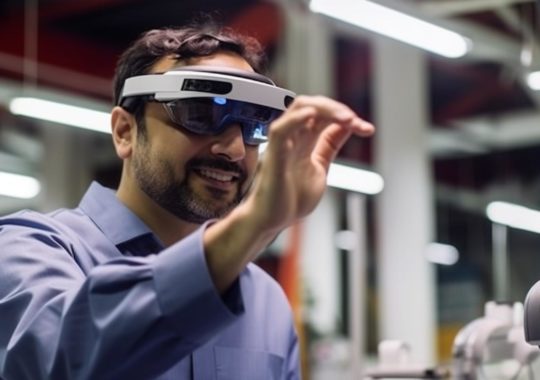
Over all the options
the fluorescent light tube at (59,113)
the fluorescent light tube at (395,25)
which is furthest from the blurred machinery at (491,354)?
the fluorescent light tube at (59,113)

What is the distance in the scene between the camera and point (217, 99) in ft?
5.52

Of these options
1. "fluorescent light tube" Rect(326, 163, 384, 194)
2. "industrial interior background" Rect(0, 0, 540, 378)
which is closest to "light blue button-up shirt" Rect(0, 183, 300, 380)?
"fluorescent light tube" Rect(326, 163, 384, 194)

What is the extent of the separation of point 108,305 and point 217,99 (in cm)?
51

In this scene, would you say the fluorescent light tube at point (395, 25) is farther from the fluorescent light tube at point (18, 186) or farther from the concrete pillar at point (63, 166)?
the fluorescent light tube at point (18, 186)

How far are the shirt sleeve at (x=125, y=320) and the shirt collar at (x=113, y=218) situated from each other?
42cm

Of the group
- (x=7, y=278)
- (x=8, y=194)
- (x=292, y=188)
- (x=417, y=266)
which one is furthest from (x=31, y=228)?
(x=8, y=194)

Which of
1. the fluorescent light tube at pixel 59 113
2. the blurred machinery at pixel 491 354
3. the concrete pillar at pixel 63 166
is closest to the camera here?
the blurred machinery at pixel 491 354

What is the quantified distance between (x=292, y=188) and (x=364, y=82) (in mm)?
9209

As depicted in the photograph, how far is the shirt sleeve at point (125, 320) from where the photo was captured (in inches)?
48.3

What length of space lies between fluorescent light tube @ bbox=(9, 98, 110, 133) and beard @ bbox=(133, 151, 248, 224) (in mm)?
5005

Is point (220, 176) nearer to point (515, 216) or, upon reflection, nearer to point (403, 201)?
point (403, 201)

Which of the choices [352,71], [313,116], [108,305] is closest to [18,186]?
[352,71]

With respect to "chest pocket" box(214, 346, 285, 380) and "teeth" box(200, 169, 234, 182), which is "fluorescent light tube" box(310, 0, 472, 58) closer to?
"chest pocket" box(214, 346, 285, 380)

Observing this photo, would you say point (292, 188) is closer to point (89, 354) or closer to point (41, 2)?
point (89, 354)
